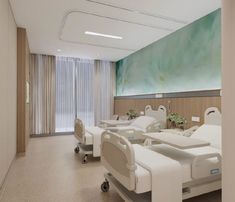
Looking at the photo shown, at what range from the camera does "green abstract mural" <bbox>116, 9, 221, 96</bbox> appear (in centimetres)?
318

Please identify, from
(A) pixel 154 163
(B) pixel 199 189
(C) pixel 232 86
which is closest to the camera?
(C) pixel 232 86

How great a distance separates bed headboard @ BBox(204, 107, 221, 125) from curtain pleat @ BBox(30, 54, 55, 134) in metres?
4.90

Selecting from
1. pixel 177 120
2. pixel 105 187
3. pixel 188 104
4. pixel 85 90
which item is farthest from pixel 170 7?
pixel 85 90

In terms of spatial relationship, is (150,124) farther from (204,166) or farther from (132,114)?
(204,166)

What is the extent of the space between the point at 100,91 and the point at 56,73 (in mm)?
1692

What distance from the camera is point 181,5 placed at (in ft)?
9.68

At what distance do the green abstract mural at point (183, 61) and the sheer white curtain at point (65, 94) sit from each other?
233 centimetres

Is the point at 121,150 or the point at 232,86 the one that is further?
the point at 121,150

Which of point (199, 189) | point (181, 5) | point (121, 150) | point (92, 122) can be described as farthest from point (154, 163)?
point (92, 122)

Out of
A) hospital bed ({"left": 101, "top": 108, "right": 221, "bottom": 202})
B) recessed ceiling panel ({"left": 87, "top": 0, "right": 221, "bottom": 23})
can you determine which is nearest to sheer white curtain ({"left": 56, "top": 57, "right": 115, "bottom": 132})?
recessed ceiling panel ({"left": 87, "top": 0, "right": 221, "bottom": 23})

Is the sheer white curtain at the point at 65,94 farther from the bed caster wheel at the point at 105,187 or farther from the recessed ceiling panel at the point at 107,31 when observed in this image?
the bed caster wheel at the point at 105,187

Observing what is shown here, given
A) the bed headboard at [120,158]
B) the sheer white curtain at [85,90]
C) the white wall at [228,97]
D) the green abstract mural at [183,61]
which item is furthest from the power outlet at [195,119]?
the sheer white curtain at [85,90]

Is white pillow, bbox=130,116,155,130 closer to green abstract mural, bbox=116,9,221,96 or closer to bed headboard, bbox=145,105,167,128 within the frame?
bed headboard, bbox=145,105,167,128

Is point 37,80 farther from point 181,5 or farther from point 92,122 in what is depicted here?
point 181,5
